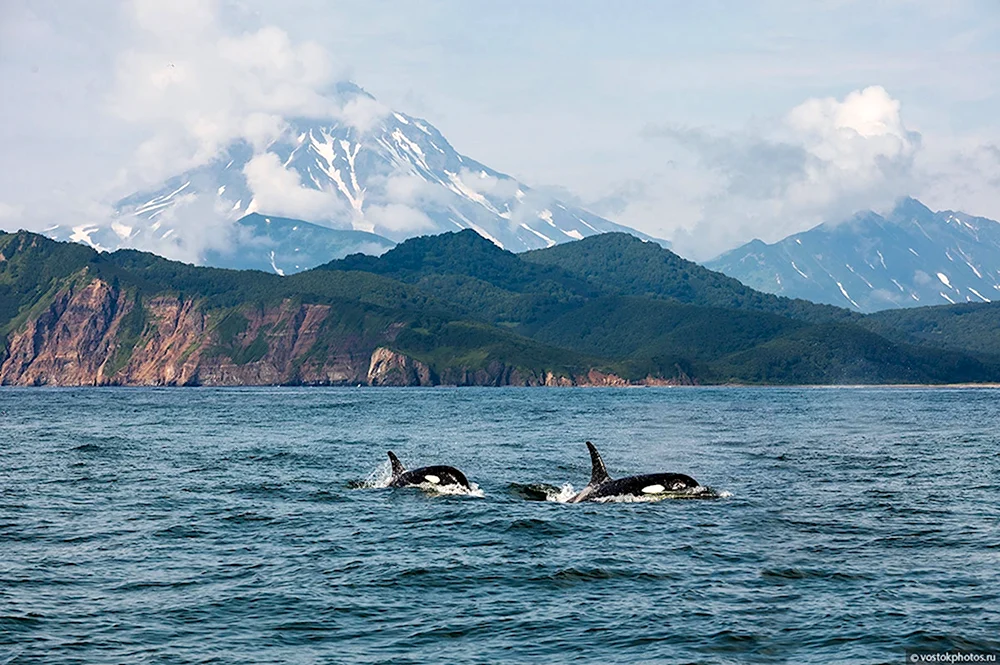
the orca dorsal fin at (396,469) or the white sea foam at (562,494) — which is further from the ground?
the orca dorsal fin at (396,469)

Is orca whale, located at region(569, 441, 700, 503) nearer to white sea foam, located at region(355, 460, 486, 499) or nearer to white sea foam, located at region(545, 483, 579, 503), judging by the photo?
white sea foam, located at region(545, 483, 579, 503)

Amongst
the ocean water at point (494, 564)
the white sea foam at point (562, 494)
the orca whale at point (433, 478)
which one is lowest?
the ocean water at point (494, 564)

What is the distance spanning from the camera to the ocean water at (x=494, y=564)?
77.1 feet

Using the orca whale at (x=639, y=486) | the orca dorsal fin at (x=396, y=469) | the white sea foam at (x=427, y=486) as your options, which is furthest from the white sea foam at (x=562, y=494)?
the orca dorsal fin at (x=396, y=469)

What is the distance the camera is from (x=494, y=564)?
104 feet

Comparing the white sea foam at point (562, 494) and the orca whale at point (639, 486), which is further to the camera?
the white sea foam at point (562, 494)

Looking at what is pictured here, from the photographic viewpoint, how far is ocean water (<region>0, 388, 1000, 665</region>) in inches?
925

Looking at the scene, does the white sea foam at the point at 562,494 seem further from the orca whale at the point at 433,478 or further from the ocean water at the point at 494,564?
the orca whale at the point at 433,478

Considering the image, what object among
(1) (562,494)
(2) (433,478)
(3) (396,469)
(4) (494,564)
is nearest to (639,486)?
(1) (562,494)

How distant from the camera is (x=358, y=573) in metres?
30.5

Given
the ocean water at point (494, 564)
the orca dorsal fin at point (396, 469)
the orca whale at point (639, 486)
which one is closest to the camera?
the ocean water at point (494, 564)

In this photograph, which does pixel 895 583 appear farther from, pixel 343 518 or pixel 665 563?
pixel 343 518

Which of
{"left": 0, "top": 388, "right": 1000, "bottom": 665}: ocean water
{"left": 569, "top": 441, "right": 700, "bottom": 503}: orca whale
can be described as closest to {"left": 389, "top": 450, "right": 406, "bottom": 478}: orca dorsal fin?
{"left": 0, "top": 388, "right": 1000, "bottom": 665}: ocean water

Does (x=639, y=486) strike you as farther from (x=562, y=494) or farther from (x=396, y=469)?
(x=396, y=469)
